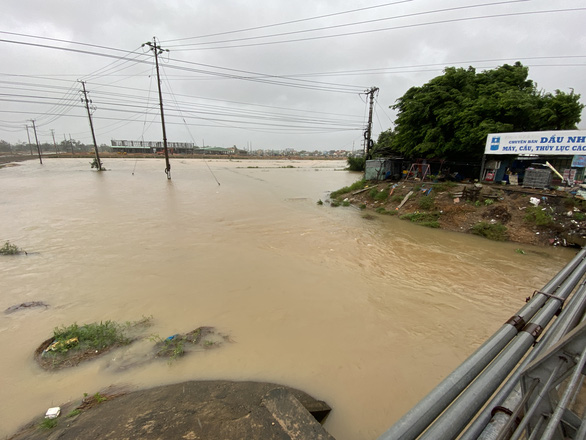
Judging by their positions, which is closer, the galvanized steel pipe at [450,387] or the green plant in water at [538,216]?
the galvanized steel pipe at [450,387]

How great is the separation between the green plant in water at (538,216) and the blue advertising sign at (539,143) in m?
3.23

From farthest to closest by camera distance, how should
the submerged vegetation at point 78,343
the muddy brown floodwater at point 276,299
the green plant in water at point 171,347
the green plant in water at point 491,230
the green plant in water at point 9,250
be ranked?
the green plant in water at point 491,230 < the green plant in water at point 9,250 < the green plant in water at point 171,347 < the submerged vegetation at point 78,343 < the muddy brown floodwater at point 276,299

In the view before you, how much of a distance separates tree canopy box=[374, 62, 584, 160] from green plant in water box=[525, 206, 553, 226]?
4973 millimetres

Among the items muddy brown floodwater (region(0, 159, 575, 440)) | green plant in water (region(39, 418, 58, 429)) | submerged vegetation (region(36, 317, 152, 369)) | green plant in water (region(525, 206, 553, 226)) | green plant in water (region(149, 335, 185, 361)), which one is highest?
green plant in water (region(525, 206, 553, 226))

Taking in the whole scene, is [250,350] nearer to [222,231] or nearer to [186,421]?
[186,421]

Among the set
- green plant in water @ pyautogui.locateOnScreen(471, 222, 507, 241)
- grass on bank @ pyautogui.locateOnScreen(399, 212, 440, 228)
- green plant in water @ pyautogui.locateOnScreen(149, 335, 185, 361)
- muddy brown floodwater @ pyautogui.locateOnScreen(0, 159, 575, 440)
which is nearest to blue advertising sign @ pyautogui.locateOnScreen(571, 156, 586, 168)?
green plant in water @ pyautogui.locateOnScreen(471, 222, 507, 241)

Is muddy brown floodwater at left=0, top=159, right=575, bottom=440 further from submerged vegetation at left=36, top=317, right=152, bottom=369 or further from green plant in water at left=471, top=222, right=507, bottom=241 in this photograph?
green plant in water at left=471, top=222, right=507, bottom=241

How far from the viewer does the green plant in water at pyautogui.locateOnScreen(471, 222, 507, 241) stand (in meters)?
10.7

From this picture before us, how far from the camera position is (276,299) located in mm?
6109

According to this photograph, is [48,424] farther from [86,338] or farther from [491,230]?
[491,230]

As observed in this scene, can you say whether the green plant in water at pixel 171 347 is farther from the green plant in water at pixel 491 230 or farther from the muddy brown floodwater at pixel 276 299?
the green plant in water at pixel 491 230

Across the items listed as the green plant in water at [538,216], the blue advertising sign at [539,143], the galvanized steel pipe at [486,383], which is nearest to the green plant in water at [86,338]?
the galvanized steel pipe at [486,383]

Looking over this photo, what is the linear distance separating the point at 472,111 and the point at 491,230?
7.50 metres

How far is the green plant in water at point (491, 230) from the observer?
420 inches
